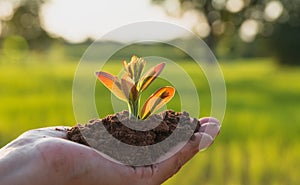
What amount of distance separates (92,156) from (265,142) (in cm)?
598

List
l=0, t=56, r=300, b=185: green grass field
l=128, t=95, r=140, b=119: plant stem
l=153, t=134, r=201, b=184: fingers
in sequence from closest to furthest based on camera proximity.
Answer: l=153, t=134, r=201, b=184: fingers
l=128, t=95, r=140, b=119: plant stem
l=0, t=56, r=300, b=185: green grass field

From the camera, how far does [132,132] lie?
236 cm

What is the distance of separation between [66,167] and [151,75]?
0.57 meters

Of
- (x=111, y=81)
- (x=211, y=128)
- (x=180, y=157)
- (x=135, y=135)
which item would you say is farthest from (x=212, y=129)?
(x=111, y=81)

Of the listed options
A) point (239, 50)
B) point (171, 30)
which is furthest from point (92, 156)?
point (239, 50)

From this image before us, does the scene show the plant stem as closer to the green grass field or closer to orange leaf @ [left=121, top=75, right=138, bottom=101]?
orange leaf @ [left=121, top=75, right=138, bottom=101]

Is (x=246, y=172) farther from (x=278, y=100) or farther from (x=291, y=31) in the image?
(x=291, y=31)

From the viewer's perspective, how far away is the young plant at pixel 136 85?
2336mm

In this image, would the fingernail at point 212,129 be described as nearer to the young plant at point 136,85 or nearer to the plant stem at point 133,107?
the young plant at point 136,85

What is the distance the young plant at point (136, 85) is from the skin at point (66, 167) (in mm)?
290

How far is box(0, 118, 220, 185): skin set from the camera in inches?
82.7

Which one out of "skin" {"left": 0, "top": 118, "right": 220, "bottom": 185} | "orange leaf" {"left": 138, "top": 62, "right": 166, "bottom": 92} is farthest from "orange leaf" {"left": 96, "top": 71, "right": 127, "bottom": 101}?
"skin" {"left": 0, "top": 118, "right": 220, "bottom": 185}

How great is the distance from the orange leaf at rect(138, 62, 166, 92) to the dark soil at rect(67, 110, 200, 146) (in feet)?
0.65

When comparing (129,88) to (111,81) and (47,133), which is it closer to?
(111,81)
